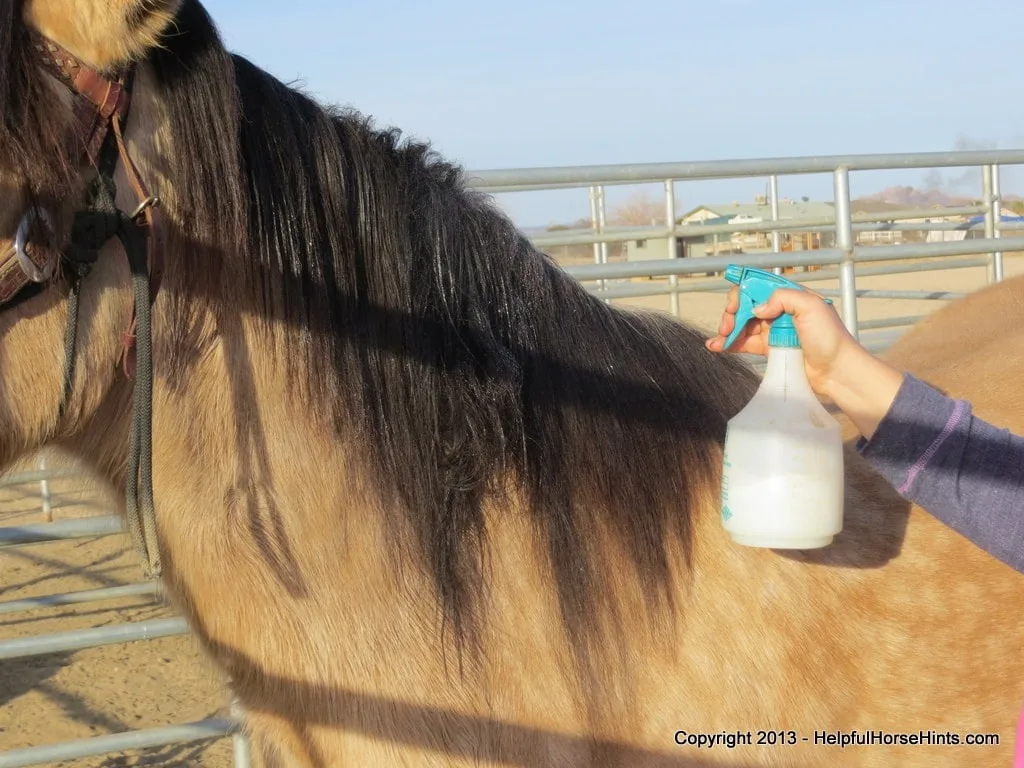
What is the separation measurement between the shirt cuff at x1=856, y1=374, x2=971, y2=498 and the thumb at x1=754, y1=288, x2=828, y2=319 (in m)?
0.15

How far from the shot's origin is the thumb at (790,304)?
1226 mm

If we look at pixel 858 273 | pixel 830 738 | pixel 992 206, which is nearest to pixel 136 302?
pixel 830 738

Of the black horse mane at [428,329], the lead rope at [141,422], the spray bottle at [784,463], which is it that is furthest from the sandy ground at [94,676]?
the spray bottle at [784,463]

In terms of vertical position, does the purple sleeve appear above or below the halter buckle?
below

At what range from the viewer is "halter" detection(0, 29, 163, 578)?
3.45ft

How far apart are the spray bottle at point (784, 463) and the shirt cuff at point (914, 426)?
0.08 metres

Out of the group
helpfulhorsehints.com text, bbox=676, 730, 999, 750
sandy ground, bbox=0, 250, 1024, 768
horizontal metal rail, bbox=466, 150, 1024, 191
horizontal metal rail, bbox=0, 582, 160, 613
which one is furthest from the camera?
sandy ground, bbox=0, 250, 1024, 768

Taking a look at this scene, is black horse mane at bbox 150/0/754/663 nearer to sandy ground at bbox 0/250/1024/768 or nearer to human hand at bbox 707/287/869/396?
human hand at bbox 707/287/869/396

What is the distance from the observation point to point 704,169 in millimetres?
3230

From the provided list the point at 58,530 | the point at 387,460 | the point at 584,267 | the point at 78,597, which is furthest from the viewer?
the point at 584,267

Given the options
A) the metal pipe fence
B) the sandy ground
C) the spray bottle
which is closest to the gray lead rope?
the metal pipe fence

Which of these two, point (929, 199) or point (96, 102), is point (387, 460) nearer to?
point (96, 102)

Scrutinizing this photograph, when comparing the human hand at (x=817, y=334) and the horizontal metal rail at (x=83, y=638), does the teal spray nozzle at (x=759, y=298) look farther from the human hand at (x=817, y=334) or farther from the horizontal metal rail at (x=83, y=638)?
the horizontal metal rail at (x=83, y=638)

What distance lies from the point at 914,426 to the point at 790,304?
23 cm
